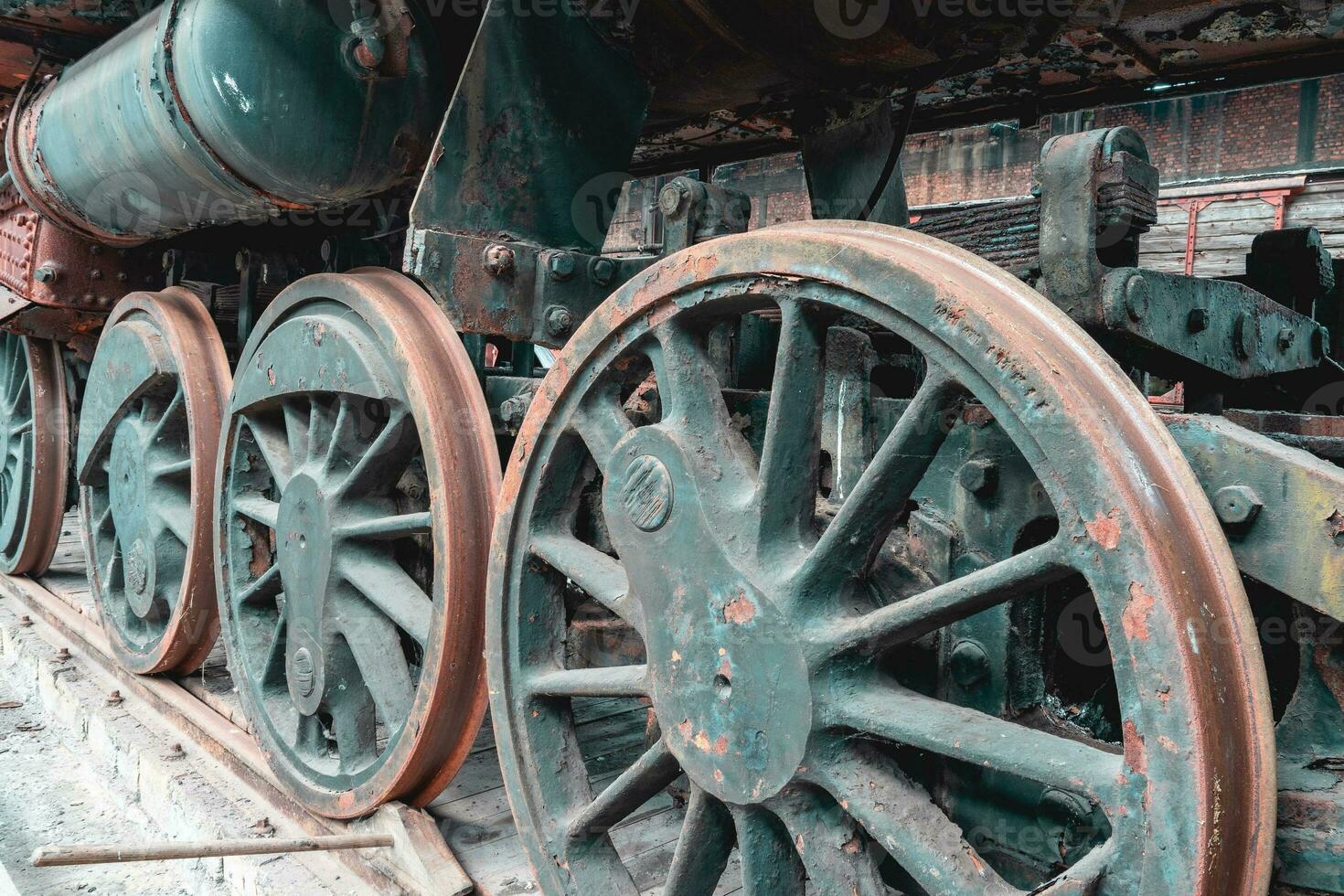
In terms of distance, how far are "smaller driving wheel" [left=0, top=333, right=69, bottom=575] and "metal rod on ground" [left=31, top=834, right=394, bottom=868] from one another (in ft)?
9.06

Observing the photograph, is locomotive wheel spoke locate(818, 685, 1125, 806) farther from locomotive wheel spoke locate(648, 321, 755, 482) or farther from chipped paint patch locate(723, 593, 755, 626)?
locomotive wheel spoke locate(648, 321, 755, 482)

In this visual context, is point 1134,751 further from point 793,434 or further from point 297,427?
point 297,427

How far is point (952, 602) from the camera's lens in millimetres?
1126

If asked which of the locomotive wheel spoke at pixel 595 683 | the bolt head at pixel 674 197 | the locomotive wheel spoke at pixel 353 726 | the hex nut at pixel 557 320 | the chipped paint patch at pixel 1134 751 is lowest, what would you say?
the locomotive wheel spoke at pixel 353 726

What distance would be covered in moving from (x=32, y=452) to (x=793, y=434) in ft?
13.3

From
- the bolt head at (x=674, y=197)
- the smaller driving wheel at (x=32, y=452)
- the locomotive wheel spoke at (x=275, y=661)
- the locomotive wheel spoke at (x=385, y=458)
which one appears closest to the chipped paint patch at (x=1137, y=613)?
the bolt head at (x=674, y=197)

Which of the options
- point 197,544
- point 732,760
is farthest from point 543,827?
point 197,544

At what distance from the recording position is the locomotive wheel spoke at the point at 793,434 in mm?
1311

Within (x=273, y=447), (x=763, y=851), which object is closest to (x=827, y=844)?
(x=763, y=851)

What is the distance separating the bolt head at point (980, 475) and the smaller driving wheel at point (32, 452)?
13.4 ft

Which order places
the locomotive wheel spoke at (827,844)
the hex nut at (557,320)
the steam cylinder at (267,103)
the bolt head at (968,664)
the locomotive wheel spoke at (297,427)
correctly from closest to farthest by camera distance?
the locomotive wheel spoke at (827,844) < the bolt head at (968,664) < the hex nut at (557,320) < the steam cylinder at (267,103) < the locomotive wheel spoke at (297,427)

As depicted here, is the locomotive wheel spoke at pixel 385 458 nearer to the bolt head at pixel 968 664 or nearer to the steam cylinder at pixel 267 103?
the steam cylinder at pixel 267 103

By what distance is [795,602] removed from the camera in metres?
1.29

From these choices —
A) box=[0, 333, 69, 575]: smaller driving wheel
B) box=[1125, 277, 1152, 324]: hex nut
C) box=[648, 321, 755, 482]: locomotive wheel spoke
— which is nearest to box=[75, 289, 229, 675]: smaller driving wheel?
box=[0, 333, 69, 575]: smaller driving wheel
